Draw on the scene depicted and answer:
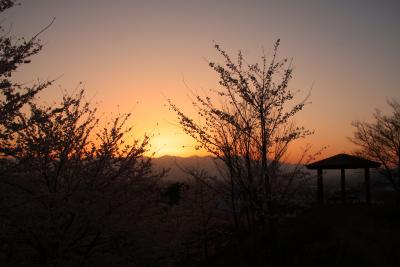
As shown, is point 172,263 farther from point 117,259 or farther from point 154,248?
point 117,259

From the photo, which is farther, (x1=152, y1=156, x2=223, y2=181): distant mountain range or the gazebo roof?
the gazebo roof

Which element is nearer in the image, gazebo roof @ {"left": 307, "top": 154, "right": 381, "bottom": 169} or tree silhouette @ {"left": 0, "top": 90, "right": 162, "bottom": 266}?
tree silhouette @ {"left": 0, "top": 90, "right": 162, "bottom": 266}

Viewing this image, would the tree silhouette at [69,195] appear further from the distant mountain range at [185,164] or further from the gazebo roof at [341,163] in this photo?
the gazebo roof at [341,163]

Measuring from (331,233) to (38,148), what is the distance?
858 cm

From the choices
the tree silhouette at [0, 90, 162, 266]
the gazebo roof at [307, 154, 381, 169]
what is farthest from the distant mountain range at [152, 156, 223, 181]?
the gazebo roof at [307, 154, 381, 169]

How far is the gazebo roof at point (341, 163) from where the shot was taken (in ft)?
55.1

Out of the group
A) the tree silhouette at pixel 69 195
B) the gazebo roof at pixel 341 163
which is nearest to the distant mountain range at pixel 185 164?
the tree silhouette at pixel 69 195

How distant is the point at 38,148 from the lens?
6535 millimetres

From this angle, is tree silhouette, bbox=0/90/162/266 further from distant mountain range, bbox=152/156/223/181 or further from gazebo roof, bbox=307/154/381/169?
gazebo roof, bbox=307/154/381/169

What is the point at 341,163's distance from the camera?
16938mm

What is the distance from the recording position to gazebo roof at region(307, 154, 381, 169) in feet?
55.1

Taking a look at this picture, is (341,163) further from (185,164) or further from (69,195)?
(69,195)

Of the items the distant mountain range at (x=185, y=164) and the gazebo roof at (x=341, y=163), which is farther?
the gazebo roof at (x=341, y=163)

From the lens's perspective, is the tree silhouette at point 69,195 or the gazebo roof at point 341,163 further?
the gazebo roof at point 341,163
